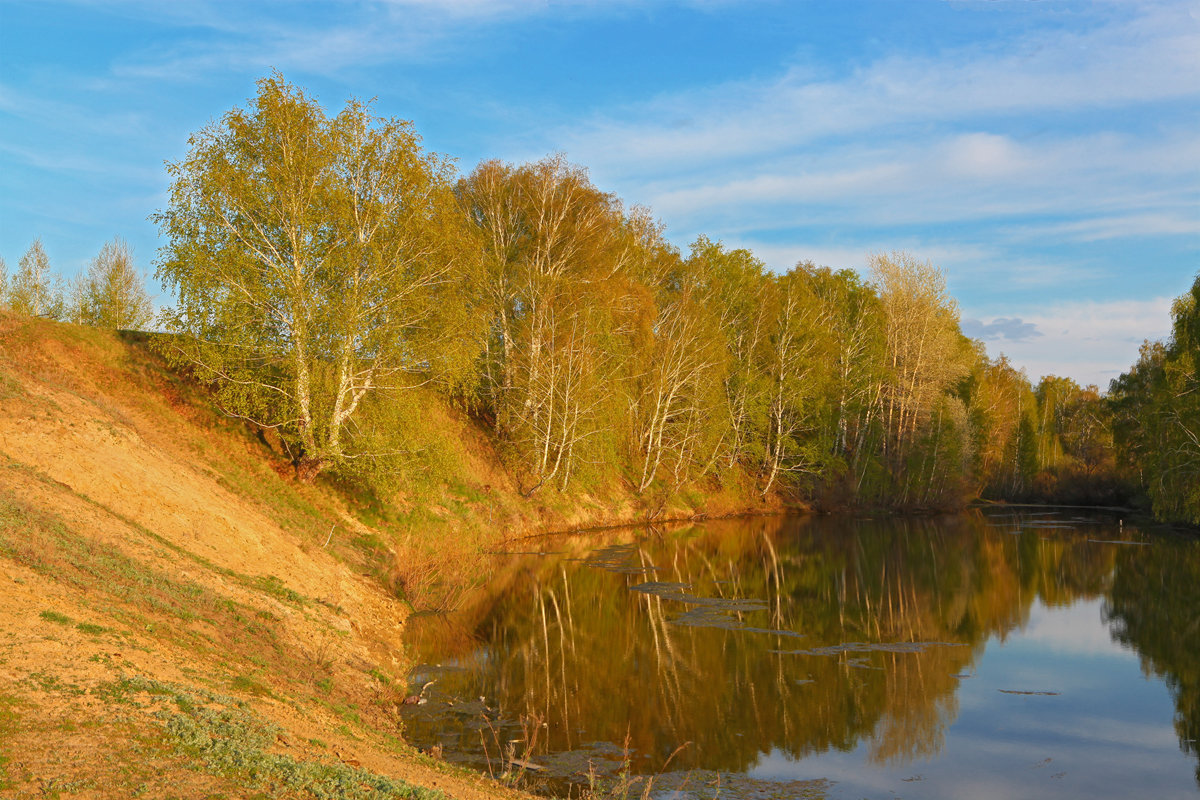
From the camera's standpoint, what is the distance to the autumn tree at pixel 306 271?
92.0ft

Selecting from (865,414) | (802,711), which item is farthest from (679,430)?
(802,711)

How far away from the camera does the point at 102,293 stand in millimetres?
60312

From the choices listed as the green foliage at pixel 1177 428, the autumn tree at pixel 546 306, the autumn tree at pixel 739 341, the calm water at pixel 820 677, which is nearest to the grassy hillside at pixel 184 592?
the calm water at pixel 820 677

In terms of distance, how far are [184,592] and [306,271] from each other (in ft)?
53.6

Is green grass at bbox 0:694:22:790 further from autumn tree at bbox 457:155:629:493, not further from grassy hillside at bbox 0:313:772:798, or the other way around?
autumn tree at bbox 457:155:629:493

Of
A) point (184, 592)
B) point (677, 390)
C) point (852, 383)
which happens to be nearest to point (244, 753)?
point (184, 592)

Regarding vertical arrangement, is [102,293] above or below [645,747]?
above

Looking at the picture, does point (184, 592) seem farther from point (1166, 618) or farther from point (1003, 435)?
point (1003, 435)

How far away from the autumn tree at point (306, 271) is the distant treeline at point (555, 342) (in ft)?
0.27

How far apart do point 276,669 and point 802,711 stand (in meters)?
9.81

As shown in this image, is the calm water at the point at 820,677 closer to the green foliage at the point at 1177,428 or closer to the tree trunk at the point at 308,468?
the tree trunk at the point at 308,468

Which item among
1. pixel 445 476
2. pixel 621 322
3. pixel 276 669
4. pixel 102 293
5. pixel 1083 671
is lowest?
pixel 1083 671

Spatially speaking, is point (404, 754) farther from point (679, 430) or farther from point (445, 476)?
point (679, 430)

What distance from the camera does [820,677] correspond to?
61.0 ft
